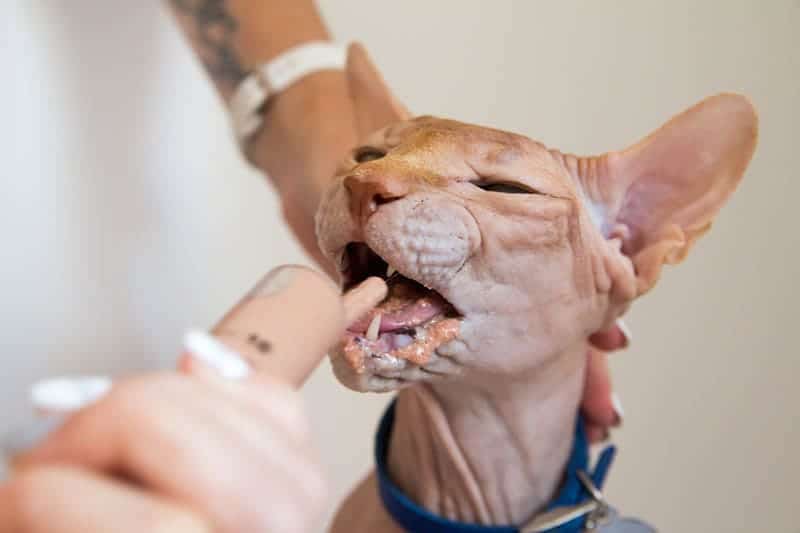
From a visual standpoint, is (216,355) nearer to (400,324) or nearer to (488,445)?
(400,324)

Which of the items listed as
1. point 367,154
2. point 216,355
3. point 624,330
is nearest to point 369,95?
point 367,154

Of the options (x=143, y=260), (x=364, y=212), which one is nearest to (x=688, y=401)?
(x=364, y=212)

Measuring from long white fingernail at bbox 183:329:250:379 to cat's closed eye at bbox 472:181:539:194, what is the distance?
0.64ft

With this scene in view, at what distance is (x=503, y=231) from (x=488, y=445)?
7.3 inches

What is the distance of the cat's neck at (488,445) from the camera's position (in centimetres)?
52

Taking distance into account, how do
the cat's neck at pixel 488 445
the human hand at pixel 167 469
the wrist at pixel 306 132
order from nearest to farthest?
the human hand at pixel 167 469 < the cat's neck at pixel 488 445 < the wrist at pixel 306 132

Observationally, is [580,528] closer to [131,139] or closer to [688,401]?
[688,401]

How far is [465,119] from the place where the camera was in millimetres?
455

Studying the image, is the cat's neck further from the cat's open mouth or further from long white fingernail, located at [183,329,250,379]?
long white fingernail, located at [183,329,250,379]

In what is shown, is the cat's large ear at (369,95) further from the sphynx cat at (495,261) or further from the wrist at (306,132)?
the wrist at (306,132)

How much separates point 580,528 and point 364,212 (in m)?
0.28

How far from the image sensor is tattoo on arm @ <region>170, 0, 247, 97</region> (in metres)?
0.78

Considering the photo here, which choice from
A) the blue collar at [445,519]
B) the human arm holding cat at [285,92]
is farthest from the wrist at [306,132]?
the blue collar at [445,519]

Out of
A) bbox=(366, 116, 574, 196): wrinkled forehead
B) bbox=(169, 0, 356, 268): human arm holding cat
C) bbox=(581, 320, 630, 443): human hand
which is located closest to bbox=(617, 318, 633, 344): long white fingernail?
bbox=(581, 320, 630, 443): human hand
